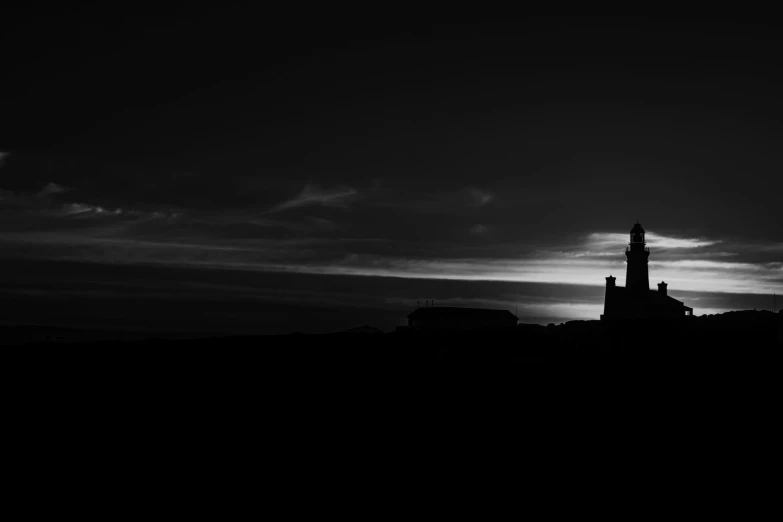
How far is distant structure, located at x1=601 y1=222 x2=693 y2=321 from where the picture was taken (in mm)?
71438

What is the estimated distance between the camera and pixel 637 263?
250 feet

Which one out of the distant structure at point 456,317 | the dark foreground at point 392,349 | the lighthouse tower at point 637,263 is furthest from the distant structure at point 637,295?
the dark foreground at point 392,349

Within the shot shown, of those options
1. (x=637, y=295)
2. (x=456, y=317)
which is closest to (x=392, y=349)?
(x=456, y=317)

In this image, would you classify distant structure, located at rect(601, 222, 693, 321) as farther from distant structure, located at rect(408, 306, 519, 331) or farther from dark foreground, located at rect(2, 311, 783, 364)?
dark foreground, located at rect(2, 311, 783, 364)

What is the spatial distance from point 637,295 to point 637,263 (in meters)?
4.51

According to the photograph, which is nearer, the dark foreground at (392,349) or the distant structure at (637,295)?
the dark foreground at (392,349)

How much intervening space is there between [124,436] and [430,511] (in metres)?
6.69

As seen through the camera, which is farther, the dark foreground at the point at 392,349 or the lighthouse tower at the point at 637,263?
the lighthouse tower at the point at 637,263

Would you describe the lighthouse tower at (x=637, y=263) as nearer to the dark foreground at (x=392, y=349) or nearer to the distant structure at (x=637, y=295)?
the distant structure at (x=637, y=295)

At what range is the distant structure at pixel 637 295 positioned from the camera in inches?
2813

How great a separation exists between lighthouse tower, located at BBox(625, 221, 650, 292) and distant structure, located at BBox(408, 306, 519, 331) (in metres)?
13.8

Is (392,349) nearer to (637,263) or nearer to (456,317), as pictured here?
(456,317)

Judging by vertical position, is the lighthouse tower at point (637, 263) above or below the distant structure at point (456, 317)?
above

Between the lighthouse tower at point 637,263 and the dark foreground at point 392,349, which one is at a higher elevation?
the lighthouse tower at point 637,263
